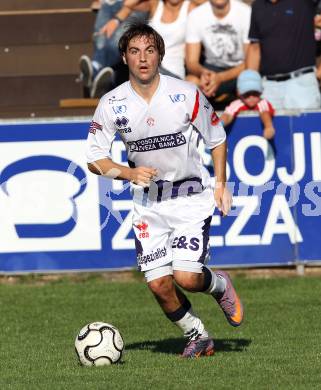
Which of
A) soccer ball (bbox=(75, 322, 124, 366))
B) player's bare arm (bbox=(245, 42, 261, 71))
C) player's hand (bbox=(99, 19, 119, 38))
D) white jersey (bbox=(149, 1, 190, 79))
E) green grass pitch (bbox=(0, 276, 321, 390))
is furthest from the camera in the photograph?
player's hand (bbox=(99, 19, 119, 38))

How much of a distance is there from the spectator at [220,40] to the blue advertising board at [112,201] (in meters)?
0.90

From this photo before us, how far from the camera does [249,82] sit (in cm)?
1205

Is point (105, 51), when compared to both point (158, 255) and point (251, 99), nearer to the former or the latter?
point (251, 99)

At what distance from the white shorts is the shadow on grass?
2.56 ft

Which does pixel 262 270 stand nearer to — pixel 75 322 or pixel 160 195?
pixel 75 322

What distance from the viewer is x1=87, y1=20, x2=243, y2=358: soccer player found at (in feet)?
26.2

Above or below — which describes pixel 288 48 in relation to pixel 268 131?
above

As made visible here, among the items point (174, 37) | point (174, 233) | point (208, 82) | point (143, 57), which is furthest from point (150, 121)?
point (174, 37)

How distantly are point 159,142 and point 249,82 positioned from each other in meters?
4.20

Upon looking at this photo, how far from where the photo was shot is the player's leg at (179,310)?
8.24 m

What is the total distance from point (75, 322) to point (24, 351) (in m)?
1.48

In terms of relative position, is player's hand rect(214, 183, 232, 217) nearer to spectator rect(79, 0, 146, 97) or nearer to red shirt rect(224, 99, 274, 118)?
red shirt rect(224, 99, 274, 118)

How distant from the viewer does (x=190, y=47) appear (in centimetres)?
1291

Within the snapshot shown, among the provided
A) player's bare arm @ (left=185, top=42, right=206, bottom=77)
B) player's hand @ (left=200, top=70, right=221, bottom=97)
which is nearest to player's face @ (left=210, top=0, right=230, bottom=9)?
player's bare arm @ (left=185, top=42, right=206, bottom=77)
